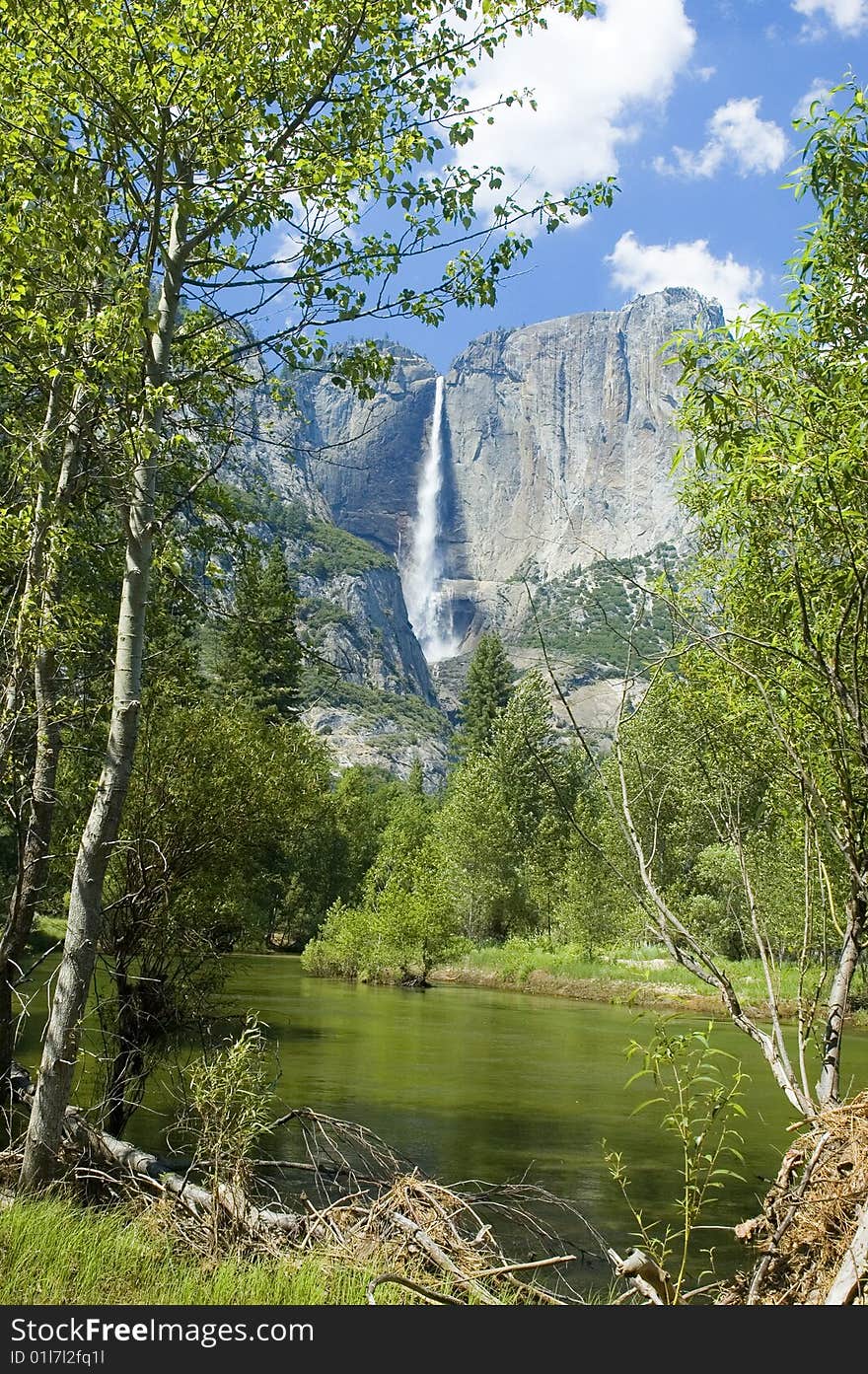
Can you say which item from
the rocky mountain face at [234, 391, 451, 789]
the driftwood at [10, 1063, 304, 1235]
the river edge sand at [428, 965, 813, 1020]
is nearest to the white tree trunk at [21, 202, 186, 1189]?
the driftwood at [10, 1063, 304, 1235]

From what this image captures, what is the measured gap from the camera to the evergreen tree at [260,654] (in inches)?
342

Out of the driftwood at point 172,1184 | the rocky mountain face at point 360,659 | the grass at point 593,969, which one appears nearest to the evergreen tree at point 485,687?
the rocky mountain face at point 360,659

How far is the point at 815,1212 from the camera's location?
17.7ft

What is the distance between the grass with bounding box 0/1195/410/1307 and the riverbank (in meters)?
25.5

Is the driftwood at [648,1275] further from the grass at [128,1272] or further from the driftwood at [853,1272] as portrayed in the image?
the grass at [128,1272]

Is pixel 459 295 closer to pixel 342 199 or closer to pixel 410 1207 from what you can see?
pixel 342 199

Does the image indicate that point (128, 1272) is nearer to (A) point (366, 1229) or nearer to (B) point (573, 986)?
(A) point (366, 1229)

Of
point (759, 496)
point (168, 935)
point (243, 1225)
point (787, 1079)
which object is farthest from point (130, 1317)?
point (168, 935)

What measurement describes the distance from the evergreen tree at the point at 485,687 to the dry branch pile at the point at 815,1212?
2880 inches

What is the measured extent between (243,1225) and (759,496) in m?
5.57

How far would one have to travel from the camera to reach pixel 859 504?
5277 mm

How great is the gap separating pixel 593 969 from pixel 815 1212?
35.1 metres

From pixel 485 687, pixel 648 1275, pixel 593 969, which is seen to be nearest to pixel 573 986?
pixel 593 969

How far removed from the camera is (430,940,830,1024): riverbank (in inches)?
1262
